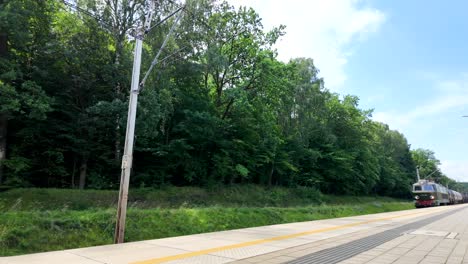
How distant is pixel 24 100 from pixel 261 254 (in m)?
14.8

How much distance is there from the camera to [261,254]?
6941 mm

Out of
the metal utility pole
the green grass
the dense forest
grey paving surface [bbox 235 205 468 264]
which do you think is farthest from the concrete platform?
the dense forest

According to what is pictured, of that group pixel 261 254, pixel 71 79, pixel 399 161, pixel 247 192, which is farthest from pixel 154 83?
pixel 399 161

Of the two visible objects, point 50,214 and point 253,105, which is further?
point 253,105

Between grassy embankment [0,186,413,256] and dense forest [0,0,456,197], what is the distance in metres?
2.07

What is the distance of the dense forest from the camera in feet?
57.0

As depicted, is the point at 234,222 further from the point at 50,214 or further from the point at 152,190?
the point at 152,190

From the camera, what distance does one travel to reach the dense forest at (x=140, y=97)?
1738 centimetres

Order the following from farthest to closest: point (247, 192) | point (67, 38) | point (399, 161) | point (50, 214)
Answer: point (399, 161) → point (247, 192) → point (67, 38) → point (50, 214)

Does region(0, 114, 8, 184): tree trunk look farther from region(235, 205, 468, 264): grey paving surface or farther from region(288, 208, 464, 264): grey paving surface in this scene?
region(288, 208, 464, 264): grey paving surface

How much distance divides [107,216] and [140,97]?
9768 millimetres

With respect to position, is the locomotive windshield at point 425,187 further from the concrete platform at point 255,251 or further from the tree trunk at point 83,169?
the tree trunk at point 83,169

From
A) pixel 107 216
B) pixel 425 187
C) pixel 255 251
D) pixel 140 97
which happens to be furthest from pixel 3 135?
pixel 425 187

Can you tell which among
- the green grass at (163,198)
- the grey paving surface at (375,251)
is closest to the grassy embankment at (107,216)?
the green grass at (163,198)
